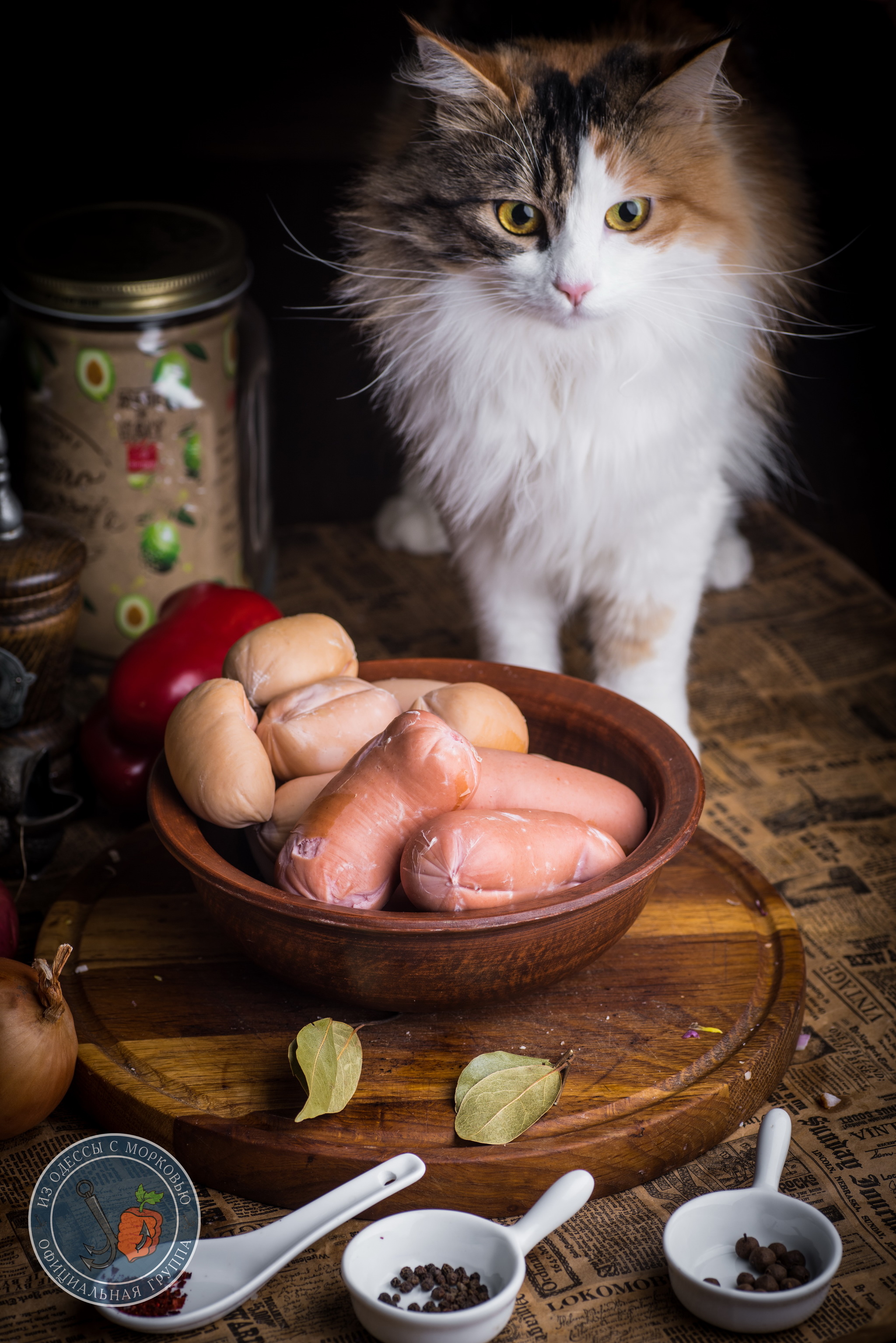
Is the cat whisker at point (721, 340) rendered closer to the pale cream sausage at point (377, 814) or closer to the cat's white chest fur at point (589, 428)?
the cat's white chest fur at point (589, 428)

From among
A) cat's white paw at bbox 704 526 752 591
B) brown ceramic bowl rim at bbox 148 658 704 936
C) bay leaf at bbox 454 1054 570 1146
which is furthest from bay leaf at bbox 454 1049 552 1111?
cat's white paw at bbox 704 526 752 591

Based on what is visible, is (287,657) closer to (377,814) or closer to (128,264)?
(377,814)

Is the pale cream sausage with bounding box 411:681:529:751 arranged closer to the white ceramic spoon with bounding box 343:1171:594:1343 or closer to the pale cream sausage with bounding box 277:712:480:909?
the pale cream sausage with bounding box 277:712:480:909

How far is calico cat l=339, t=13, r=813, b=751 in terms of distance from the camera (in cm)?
91

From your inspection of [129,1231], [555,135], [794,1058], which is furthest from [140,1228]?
[555,135]

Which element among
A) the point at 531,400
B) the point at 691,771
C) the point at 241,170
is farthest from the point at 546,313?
the point at 241,170

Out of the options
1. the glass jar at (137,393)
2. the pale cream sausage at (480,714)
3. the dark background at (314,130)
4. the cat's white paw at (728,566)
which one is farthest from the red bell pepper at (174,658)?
the cat's white paw at (728,566)

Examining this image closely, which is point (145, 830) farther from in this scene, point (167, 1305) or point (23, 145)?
point (23, 145)

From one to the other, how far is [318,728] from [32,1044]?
27 cm

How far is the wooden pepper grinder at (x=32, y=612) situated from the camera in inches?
38.3

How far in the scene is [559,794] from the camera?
0.79 metres

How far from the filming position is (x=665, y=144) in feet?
3.07

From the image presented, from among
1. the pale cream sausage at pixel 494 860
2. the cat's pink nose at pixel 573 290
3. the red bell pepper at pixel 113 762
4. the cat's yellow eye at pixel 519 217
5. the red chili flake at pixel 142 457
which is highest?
the cat's yellow eye at pixel 519 217

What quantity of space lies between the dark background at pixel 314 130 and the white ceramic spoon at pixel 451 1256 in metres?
0.96
